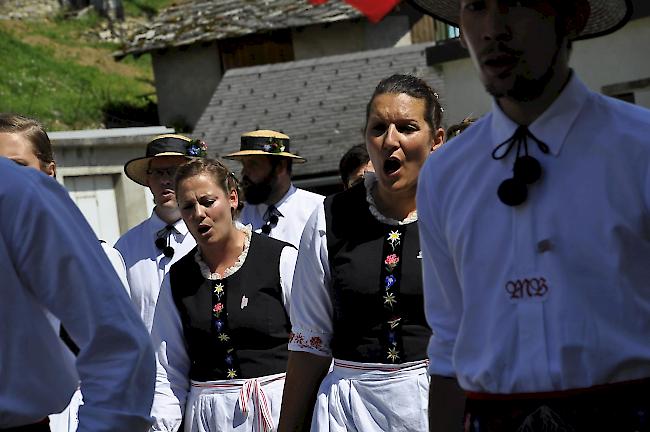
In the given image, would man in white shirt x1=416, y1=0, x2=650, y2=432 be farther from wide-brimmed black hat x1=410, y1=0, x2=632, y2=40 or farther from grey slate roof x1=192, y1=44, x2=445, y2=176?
grey slate roof x1=192, y1=44, x2=445, y2=176

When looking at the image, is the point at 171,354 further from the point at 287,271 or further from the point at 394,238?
the point at 394,238

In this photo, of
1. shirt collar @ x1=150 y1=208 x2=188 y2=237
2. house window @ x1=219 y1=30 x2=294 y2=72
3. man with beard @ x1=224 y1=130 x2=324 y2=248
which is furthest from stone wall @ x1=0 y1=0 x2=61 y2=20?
shirt collar @ x1=150 y1=208 x2=188 y2=237

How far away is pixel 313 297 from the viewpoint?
4.79 m

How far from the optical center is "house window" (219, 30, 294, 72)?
33.0 metres

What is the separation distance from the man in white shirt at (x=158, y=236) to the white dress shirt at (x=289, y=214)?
632 mm

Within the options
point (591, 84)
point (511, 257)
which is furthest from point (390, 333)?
point (591, 84)

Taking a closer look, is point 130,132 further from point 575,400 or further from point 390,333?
point 575,400

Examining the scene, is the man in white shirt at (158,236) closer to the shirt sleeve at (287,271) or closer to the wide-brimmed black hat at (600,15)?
the shirt sleeve at (287,271)

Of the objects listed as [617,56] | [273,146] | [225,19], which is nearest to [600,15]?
[273,146]

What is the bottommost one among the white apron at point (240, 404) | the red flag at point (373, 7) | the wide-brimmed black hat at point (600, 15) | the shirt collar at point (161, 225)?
the white apron at point (240, 404)

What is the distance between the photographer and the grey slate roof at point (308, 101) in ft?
83.6

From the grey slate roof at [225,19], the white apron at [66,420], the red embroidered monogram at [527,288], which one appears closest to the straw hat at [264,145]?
the white apron at [66,420]

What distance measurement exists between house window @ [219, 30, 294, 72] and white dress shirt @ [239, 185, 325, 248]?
77.1 feet

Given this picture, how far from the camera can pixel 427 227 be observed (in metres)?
3.19
